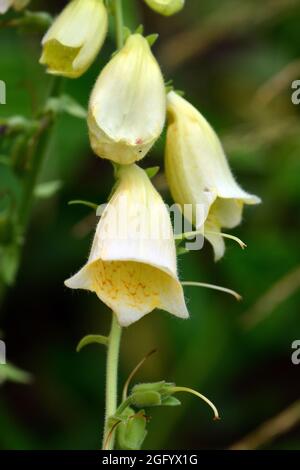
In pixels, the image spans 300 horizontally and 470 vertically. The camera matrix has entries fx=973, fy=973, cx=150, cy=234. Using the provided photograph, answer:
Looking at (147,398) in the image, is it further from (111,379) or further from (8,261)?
(8,261)

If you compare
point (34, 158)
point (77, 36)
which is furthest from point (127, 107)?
point (34, 158)

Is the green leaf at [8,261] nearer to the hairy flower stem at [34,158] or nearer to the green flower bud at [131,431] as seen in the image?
the hairy flower stem at [34,158]

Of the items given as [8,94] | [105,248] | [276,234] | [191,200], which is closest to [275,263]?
[276,234]

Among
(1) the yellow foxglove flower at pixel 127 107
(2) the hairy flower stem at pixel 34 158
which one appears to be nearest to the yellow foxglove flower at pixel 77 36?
(1) the yellow foxglove flower at pixel 127 107

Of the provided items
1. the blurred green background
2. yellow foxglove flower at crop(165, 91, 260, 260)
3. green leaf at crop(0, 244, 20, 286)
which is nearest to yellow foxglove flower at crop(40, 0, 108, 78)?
yellow foxglove flower at crop(165, 91, 260, 260)

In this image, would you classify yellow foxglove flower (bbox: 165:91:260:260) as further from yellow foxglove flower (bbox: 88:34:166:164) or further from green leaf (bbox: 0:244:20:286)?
green leaf (bbox: 0:244:20:286)

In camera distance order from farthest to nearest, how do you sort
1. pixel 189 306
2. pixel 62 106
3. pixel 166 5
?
pixel 189 306 → pixel 62 106 → pixel 166 5

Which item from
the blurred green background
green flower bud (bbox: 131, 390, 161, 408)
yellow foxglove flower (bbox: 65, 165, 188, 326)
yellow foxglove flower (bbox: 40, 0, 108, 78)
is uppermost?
yellow foxglove flower (bbox: 40, 0, 108, 78)

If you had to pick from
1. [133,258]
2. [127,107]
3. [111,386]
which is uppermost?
[127,107]
